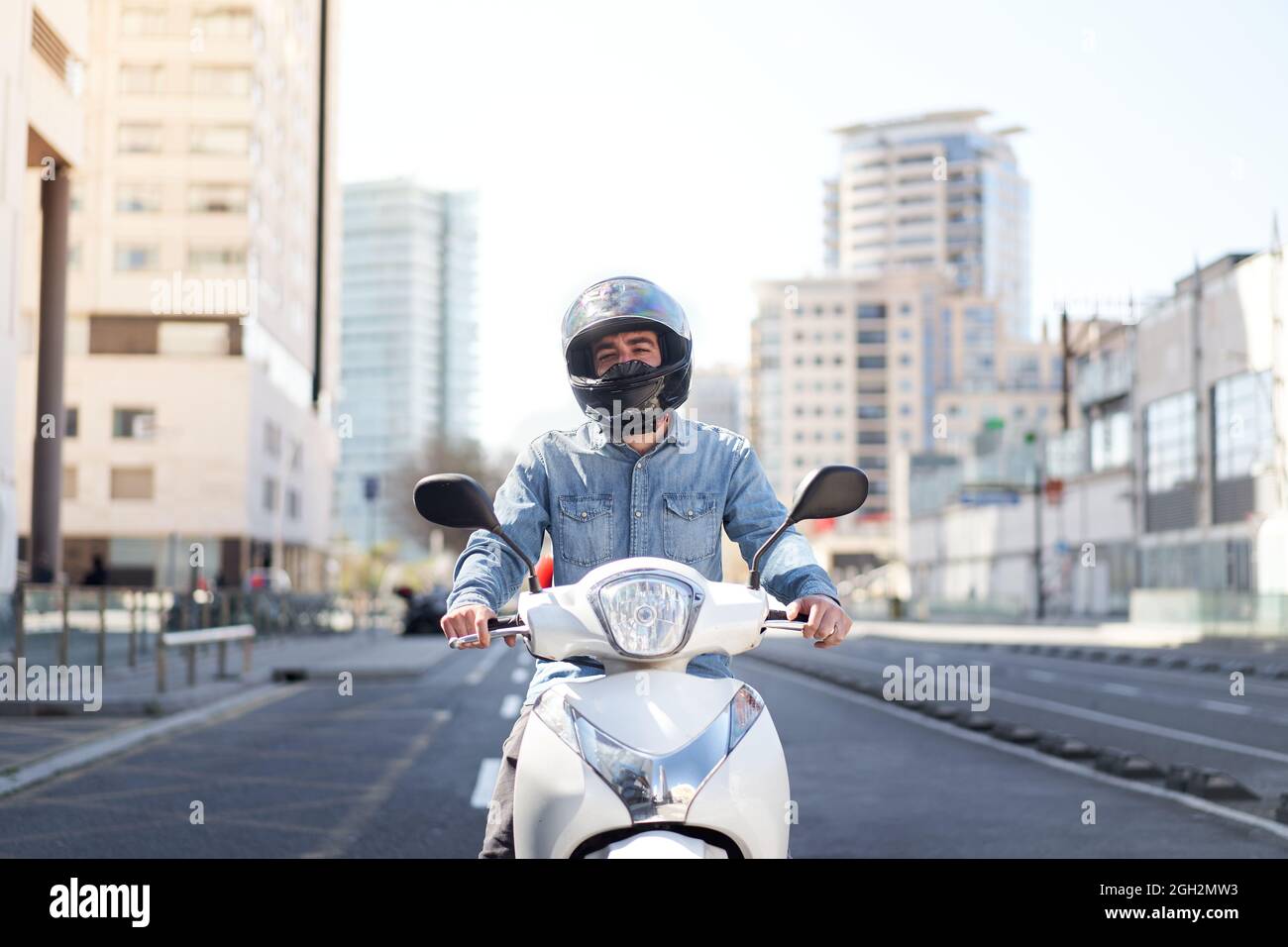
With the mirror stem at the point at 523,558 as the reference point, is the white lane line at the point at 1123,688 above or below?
below

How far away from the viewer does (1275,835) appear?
709 cm

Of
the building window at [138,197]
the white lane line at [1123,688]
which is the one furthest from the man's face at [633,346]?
the building window at [138,197]

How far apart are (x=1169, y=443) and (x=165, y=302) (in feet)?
Result: 123

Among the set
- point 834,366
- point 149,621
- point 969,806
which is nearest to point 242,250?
point 149,621

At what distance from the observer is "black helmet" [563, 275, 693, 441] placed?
3439mm

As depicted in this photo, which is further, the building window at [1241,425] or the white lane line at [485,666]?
the building window at [1241,425]

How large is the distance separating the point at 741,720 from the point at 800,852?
13.0 feet

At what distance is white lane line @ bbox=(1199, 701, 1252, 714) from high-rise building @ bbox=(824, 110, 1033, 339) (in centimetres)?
14996

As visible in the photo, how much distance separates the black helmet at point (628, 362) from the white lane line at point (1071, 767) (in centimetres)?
492

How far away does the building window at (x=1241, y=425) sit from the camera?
42188mm

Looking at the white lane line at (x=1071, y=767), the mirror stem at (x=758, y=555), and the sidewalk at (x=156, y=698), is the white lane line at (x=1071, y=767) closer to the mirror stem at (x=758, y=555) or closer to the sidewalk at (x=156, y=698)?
the mirror stem at (x=758, y=555)

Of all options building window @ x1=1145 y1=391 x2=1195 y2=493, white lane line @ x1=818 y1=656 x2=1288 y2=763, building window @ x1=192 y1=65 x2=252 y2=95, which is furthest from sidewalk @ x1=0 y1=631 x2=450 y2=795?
building window @ x1=192 y1=65 x2=252 y2=95

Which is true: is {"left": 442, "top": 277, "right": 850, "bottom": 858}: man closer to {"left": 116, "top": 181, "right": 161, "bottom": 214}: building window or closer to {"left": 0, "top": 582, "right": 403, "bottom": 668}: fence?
{"left": 0, "top": 582, "right": 403, "bottom": 668}: fence
